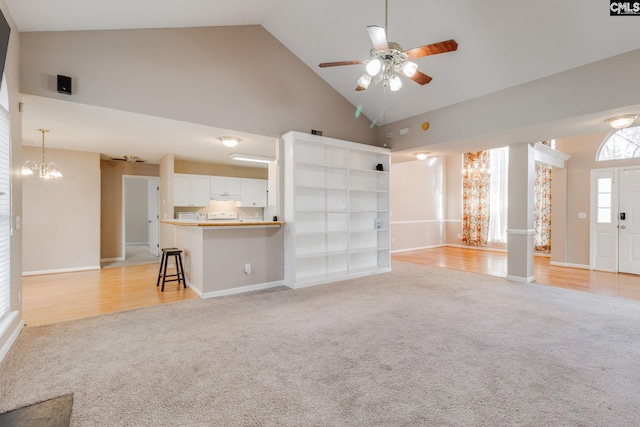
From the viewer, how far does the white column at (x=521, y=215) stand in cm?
502

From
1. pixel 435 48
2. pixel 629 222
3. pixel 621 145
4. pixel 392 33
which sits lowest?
pixel 629 222

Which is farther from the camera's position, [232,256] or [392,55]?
[232,256]

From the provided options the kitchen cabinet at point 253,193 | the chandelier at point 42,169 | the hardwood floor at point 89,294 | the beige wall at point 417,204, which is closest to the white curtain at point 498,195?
the beige wall at point 417,204

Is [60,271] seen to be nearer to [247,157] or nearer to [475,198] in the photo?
[247,157]

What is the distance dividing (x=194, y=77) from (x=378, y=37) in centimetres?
264

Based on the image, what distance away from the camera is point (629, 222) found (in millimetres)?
5711

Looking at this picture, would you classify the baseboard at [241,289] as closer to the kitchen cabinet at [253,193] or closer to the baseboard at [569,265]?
the kitchen cabinet at [253,193]

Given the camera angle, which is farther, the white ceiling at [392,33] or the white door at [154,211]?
the white door at [154,211]

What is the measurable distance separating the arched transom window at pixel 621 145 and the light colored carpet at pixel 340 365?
3634 millimetres

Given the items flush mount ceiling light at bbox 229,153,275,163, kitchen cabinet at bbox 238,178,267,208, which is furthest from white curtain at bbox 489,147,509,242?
flush mount ceiling light at bbox 229,153,275,163

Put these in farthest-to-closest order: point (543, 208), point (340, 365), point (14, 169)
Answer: point (543, 208) → point (14, 169) → point (340, 365)

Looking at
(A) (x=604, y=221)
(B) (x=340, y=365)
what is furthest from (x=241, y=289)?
(A) (x=604, y=221)

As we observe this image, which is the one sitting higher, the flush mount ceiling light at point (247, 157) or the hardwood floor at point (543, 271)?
the flush mount ceiling light at point (247, 157)

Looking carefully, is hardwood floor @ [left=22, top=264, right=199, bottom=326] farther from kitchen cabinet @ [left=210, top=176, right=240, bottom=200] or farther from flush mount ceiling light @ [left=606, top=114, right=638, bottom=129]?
flush mount ceiling light @ [left=606, top=114, right=638, bottom=129]
